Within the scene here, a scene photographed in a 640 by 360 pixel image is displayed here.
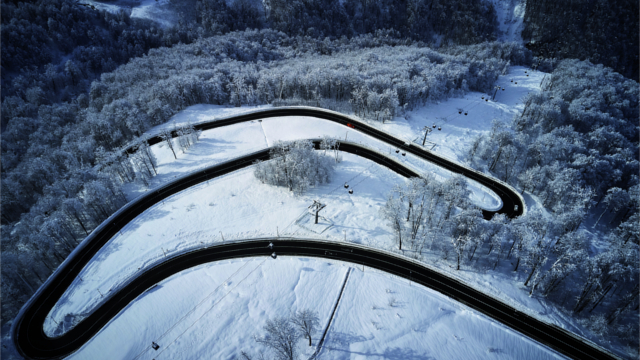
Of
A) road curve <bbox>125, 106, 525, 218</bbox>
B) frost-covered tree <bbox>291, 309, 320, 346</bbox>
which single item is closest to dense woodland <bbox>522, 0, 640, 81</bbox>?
road curve <bbox>125, 106, 525, 218</bbox>

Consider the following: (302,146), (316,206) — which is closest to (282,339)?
(316,206)

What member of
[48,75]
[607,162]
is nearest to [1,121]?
[48,75]

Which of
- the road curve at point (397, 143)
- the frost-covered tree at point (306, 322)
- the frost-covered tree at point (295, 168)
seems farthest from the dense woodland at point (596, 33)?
the frost-covered tree at point (306, 322)

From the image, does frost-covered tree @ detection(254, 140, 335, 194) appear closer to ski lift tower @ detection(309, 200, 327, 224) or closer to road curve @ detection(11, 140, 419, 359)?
ski lift tower @ detection(309, 200, 327, 224)

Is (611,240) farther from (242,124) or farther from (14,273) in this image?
(14,273)

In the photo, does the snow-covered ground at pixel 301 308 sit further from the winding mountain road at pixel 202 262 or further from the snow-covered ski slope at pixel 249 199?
the snow-covered ski slope at pixel 249 199

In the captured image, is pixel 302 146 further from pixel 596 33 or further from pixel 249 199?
pixel 596 33
